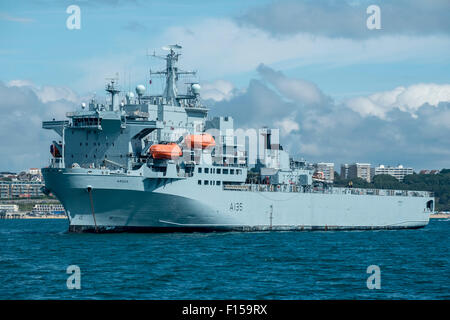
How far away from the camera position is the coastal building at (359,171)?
16701 centimetres

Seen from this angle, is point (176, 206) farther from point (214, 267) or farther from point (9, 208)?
point (9, 208)

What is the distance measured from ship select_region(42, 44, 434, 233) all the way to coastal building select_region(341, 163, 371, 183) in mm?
107098

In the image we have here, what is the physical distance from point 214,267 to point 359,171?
5869 inches

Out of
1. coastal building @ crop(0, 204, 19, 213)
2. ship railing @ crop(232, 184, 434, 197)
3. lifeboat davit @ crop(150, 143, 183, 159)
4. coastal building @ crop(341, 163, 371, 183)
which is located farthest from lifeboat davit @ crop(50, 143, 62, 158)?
coastal building @ crop(341, 163, 371, 183)

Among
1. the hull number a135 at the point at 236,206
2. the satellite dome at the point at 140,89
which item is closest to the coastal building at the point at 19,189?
the satellite dome at the point at 140,89

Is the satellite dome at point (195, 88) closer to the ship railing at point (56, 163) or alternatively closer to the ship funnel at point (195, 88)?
the ship funnel at point (195, 88)

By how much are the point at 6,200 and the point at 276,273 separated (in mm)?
142891

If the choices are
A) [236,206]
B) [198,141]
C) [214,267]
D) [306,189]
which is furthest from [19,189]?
[214,267]

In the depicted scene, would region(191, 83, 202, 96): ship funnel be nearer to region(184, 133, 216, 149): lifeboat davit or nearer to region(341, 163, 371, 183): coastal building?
region(184, 133, 216, 149): lifeboat davit

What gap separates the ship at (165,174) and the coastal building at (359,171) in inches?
4216

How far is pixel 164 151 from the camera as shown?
47844 millimetres

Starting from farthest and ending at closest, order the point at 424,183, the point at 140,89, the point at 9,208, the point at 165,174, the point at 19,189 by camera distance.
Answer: the point at 19,189
the point at 424,183
the point at 9,208
the point at 140,89
the point at 165,174

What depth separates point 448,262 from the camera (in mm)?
37250

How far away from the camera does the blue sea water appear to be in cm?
2559
